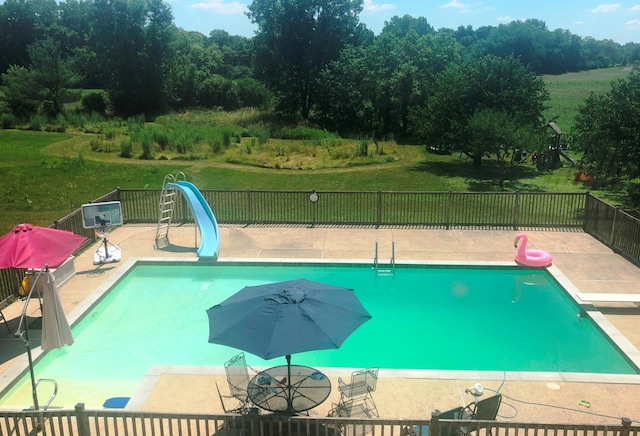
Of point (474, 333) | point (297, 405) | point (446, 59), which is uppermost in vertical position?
point (446, 59)

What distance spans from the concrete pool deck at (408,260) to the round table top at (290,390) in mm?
310

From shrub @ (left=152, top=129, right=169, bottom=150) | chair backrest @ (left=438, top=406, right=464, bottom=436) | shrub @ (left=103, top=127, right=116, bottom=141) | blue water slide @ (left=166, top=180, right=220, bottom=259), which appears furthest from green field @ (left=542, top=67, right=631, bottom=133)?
chair backrest @ (left=438, top=406, right=464, bottom=436)

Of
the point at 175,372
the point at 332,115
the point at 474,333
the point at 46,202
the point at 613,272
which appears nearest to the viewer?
the point at 175,372

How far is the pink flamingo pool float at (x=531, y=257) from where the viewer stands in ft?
45.6

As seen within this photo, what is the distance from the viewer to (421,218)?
59.4 feet

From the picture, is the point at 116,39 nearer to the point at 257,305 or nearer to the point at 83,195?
the point at 83,195

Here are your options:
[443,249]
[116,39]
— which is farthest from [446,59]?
[116,39]

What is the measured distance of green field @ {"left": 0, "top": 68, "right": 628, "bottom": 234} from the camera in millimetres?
22312

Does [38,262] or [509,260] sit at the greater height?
[38,262]

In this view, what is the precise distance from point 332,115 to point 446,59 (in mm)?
9980

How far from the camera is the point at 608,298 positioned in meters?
Result: 11.4

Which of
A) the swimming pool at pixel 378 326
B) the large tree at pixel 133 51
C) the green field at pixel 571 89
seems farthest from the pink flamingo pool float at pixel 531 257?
the large tree at pixel 133 51

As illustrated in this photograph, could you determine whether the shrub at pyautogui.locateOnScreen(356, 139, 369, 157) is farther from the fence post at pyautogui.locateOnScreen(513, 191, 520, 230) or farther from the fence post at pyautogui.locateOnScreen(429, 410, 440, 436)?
the fence post at pyautogui.locateOnScreen(429, 410, 440, 436)

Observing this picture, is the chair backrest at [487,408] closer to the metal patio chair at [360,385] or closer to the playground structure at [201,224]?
the metal patio chair at [360,385]
